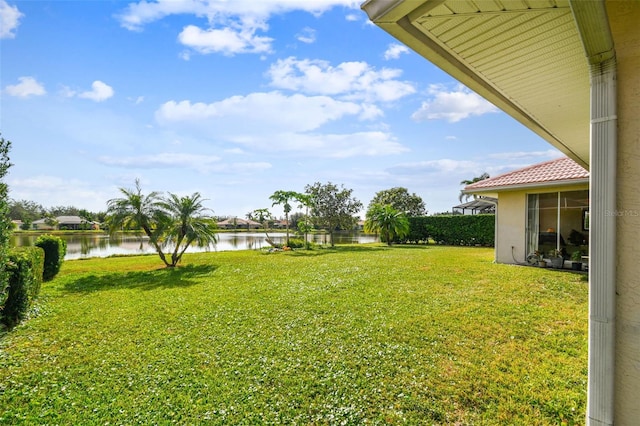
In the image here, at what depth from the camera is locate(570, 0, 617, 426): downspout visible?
1897 millimetres

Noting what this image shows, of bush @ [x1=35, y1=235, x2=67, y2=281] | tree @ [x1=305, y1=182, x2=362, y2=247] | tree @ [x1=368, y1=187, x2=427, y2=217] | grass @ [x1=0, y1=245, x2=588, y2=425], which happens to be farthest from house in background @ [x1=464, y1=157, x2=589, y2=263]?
tree @ [x1=368, y1=187, x2=427, y2=217]

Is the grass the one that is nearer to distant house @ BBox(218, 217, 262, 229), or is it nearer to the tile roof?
the tile roof

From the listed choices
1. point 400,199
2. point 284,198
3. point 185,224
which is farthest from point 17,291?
point 400,199

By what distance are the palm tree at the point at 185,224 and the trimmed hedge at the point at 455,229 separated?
628 inches

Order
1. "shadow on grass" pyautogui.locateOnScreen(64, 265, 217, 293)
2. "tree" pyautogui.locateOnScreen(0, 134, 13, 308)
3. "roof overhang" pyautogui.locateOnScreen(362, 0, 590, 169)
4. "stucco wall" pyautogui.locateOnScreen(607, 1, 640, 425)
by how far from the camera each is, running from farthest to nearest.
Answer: "shadow on grass" pyautogui.locateOnScreen(64, 265, 217, 293)
"tree" pyautogui.locateOnScreen(0, 134, 13, 308)
"roof overhang" pyautogui.locateOnScreen(362, 0, 590, 169)
"stucco wall" pyautogui.locateOnScreen(607, 1, 640, 425)

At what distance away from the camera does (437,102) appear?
1142cm

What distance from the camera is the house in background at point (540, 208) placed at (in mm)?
9297

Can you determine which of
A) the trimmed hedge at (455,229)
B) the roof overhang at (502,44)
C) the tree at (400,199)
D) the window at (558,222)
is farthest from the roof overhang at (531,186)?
the tree at (400,199)

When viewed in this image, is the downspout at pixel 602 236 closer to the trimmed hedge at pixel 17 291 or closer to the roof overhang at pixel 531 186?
the trimmed hedge at pixel 17 291

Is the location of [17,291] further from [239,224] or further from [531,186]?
[239,224]

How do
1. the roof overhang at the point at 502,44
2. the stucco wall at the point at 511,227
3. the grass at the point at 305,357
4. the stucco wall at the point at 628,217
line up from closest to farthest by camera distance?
the stucco wall at the point at 628,217 < the roof overhang at the point at 502,44 < the grass at the point at 305,357 < the stucco wall at the point at 511,227

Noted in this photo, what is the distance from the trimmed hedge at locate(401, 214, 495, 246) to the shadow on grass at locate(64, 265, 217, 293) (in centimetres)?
1652

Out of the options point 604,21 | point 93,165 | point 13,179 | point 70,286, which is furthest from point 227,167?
point 604,21

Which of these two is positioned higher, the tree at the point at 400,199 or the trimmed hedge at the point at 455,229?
the tree at the point at 400,199
